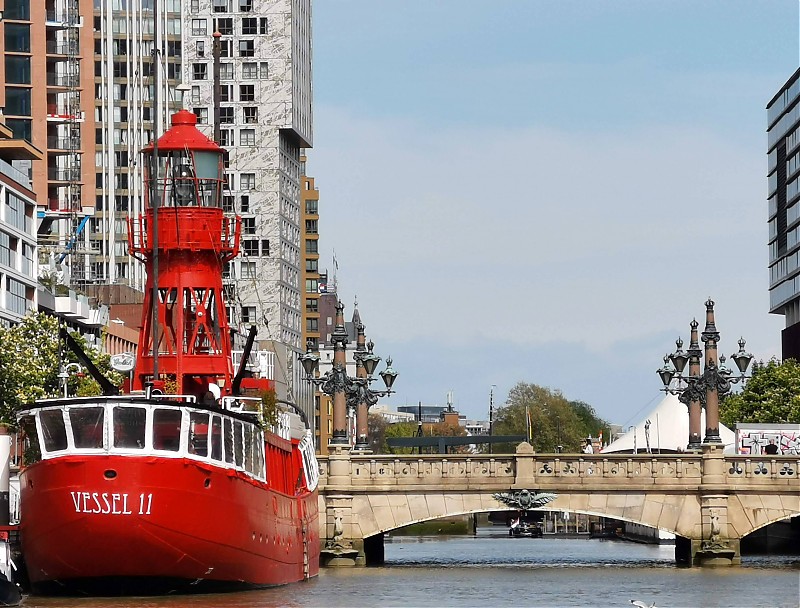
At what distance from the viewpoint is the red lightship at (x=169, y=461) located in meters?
58.4

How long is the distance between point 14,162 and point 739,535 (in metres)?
56.3

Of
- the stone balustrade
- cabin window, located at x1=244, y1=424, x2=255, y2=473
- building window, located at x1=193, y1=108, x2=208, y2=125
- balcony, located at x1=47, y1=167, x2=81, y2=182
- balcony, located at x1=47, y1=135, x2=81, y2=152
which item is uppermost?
building window, located at x1=193, y1=108, x2=208, y2=125

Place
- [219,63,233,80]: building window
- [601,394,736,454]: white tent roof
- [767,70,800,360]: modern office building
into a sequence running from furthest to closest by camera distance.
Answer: [219,63,233,80]: building window → [767,70,800,360]: modern office building → [601,394,736,454]: white tent roof

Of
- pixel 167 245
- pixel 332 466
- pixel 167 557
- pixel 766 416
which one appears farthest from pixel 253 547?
pixel 766 416

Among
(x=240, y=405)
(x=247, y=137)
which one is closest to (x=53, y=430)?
(x=240, y=405)

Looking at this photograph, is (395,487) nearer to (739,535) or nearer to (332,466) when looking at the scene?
(332,466)

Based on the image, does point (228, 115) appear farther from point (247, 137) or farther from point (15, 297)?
point (15, 297)

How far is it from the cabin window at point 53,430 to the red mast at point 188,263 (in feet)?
35.8

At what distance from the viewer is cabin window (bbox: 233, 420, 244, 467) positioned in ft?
205

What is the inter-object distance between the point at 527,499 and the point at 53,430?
3716 cm

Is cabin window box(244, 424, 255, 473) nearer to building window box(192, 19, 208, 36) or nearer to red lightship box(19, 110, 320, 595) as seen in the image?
red lightship box(19, 110, 320, 595)

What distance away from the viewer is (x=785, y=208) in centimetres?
17700

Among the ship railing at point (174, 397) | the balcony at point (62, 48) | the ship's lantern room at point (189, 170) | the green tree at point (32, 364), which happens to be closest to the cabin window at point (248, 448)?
the ship railing at point (174, 397)

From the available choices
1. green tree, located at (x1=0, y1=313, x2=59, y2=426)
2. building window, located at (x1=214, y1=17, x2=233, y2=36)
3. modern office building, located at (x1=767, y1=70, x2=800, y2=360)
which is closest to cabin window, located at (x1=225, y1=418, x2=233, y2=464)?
green tree, located at (x1=0, y1=313, x2=59, y2=426)
